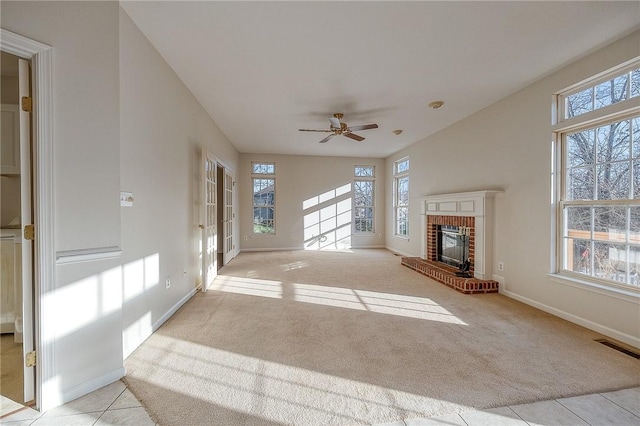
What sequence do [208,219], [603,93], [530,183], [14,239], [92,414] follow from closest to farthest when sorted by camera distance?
[92,414] → [14,239] → [603,93] → [530,183] → [208,219]

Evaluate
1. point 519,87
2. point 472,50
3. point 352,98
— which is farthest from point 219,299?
point 519,87

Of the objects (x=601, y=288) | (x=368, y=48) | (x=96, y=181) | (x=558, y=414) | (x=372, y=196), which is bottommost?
(x=558, y=414)

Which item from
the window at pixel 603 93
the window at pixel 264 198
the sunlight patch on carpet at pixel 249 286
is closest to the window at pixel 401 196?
the window at pixel 264 198

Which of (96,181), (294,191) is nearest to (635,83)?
(96,181)

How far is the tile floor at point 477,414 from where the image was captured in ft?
4.88

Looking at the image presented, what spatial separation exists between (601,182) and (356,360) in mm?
3033

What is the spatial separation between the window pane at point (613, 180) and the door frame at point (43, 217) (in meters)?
4.57

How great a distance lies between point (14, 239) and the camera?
234cm

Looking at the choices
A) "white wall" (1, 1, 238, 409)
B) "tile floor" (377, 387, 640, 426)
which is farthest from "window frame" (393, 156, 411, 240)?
"white wall" (1, 1, 238, 409)

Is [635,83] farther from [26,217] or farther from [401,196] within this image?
[401,196]

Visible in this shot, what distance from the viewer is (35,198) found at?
158 cm

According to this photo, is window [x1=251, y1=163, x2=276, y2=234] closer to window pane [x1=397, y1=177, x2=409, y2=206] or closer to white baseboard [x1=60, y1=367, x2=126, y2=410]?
window pane [x1=397, y1=177, x2=409, y2=206]

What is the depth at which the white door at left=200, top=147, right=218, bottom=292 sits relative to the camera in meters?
3.75

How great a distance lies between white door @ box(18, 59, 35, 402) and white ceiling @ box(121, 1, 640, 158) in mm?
991
